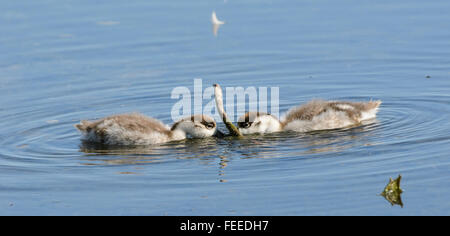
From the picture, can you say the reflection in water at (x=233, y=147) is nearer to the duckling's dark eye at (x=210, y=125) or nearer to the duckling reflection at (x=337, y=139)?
the duckling reflection at (x=337, y=139)

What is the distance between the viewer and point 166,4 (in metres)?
19.4

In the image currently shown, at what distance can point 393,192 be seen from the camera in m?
8.80

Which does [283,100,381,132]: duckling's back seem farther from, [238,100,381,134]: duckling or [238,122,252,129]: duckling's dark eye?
[238,122,252,129]: duckling's dark eye

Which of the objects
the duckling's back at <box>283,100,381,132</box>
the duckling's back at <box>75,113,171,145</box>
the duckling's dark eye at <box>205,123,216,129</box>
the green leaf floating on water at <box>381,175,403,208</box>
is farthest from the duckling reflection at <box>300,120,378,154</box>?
the duckling's back at <box>75,113,171,145</box>

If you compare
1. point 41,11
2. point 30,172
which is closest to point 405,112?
point 30,172

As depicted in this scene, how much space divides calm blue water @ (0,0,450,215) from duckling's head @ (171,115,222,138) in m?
0.34

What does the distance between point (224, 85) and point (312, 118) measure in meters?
2.94

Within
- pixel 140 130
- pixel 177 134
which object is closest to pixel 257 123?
pixel 177 134

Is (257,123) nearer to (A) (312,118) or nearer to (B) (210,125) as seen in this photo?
(B) (210,125)

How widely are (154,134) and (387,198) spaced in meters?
4.07

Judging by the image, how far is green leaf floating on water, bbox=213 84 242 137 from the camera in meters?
11.5

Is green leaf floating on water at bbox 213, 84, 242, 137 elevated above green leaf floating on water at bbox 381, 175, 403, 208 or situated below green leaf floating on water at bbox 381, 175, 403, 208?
above

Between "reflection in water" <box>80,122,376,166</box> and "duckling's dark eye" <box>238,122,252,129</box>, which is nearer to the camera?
"reflection in water" <box>80,122,376,166</box>

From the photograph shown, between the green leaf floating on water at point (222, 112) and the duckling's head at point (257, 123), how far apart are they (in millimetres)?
128
